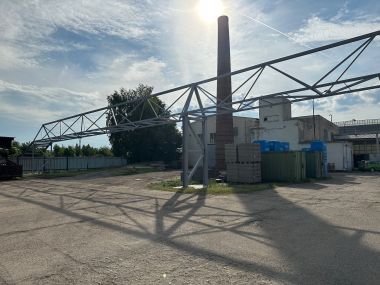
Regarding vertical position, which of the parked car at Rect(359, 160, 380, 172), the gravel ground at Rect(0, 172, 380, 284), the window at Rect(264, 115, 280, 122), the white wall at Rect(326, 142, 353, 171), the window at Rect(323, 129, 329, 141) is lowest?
the gravel ground at Rect(0, 172, 380, 284)

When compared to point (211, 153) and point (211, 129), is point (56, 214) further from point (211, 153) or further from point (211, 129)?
point (211, 129)

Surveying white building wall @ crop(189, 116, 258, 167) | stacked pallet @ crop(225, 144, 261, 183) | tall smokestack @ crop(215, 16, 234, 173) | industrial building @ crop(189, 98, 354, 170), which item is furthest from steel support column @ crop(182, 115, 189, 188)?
white building wall @ crop(189, 116, 258, 167)

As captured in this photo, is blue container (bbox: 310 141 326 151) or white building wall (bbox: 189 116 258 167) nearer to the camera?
blue container (bbox: 310 141 326 151)

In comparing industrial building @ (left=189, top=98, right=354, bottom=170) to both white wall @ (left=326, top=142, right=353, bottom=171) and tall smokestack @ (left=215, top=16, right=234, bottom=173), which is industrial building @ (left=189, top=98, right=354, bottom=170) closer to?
white wall @ (left=326, top=142, right=353, bottom=171)

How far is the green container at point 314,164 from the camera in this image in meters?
22.6

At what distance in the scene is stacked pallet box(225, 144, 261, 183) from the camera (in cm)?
1939

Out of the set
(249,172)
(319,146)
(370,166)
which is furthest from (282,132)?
(249,172)

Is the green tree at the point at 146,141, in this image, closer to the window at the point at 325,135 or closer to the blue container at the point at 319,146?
the window at the point at 325,135

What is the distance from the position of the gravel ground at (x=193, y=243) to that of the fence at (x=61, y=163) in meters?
25.6

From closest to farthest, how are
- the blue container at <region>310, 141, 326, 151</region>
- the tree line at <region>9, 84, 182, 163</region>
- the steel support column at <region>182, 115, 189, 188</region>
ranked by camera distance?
the steel support column at <region>182, 115, 189, 188</region>
the blue container at <region>310, 141, 326, 151</region>
the tree line at <region>9, 84, 182, 163</region>

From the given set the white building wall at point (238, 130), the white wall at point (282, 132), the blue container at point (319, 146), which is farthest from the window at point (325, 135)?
the blue container at point (319, 146)

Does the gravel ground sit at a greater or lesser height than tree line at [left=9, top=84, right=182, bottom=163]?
lesser

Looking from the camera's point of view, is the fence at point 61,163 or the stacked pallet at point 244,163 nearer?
the stacked pallet at point 244,163

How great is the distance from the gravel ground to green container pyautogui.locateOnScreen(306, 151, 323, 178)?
10.9 m
